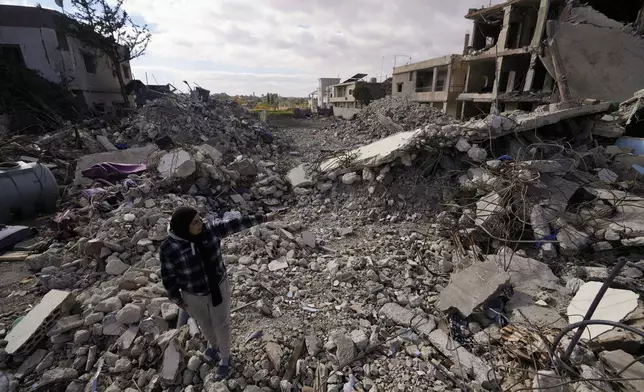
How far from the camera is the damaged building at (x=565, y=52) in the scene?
1005 cm

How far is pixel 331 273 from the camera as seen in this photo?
3631 millimetres

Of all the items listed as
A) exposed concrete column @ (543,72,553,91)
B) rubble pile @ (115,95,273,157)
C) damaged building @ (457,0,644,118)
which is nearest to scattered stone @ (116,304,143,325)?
rubble pile @ (115,95,273,157)

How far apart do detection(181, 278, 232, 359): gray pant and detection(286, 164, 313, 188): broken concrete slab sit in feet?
14.4

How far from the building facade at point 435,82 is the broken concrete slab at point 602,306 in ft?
53.2

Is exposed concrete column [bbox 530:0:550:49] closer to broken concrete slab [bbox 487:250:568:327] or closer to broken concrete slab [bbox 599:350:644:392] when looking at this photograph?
broken concrete slab [bbox 487:250:568:327]

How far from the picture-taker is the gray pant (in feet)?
7.24

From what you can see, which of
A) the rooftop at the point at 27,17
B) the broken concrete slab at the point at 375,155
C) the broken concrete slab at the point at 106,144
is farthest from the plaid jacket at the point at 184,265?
the rooftop at the point at 27,17

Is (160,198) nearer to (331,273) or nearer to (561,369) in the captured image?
(331,273)

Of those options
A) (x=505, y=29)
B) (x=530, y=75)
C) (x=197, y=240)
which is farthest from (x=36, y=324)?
(x=505, y=29)

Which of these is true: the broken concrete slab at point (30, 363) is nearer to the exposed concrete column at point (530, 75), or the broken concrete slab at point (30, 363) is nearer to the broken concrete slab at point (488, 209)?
the broken concrete slab at point (488, 209)

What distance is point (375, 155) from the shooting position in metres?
6.00

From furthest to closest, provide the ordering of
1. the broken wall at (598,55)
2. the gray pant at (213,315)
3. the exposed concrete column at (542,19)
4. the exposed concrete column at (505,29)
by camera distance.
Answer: the exposed concrete column at (505,29), the exposed concrete column at (542,19), the broken wall at (598,55), the gray pant at (213,315)

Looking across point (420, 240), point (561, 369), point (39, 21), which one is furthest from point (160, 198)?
point (39, 21)

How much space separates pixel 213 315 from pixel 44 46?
61.4ft
